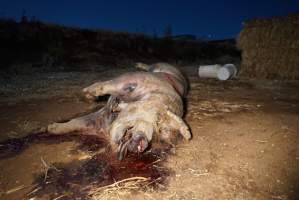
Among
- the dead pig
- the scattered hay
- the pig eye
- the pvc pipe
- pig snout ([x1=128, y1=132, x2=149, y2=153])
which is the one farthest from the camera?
the pvc pipe

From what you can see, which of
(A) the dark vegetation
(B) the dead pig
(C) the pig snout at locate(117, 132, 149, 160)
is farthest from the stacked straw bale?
(C) the pig snout at locate(117, 132, 149, 160)

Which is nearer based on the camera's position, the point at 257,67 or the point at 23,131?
the point at 23,131

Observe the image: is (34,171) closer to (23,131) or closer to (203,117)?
(23,131)

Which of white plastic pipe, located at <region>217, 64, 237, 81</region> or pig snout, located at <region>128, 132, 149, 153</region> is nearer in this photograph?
pig snout, located at <region>128, 132, 149, 153</region>

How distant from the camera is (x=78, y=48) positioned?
1131cm

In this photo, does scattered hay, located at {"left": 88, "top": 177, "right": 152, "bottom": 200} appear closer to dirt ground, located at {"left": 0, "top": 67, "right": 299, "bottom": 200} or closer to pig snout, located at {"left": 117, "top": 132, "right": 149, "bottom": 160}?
dirt ground, located at {"left": 0, "top": 67, "right": 299, "bottom": 200}

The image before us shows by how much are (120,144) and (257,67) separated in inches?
263

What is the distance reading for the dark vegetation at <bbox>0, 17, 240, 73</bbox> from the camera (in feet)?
31.6

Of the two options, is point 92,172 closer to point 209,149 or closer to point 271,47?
point 209,149

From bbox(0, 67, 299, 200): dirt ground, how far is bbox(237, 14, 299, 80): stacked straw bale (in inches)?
85.3

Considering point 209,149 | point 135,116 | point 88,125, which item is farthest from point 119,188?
point 88,125

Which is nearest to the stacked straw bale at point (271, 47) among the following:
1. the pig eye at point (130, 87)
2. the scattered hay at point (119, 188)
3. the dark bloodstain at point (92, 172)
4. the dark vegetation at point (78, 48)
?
the dark vegetation at point (78, 48)

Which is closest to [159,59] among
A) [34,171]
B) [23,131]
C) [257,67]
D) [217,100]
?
[257,67]

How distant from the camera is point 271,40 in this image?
791cm
